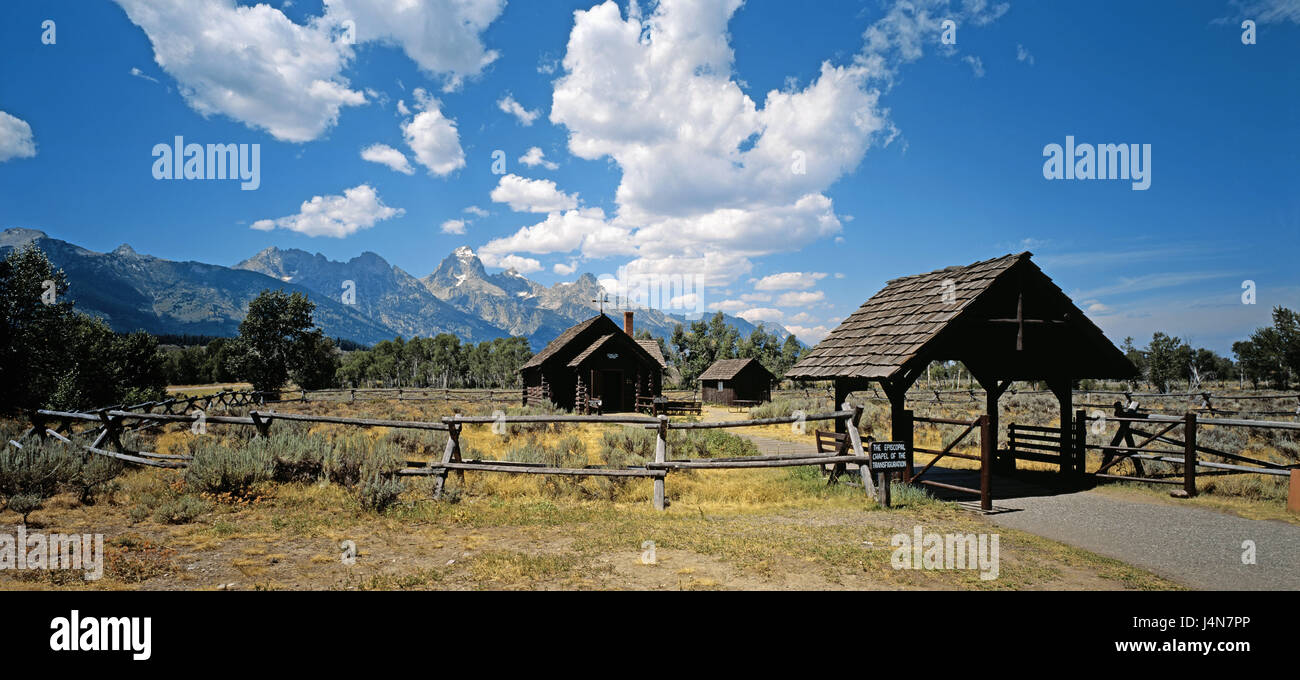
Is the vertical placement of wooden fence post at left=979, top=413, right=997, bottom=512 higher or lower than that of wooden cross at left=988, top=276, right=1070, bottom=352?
lower

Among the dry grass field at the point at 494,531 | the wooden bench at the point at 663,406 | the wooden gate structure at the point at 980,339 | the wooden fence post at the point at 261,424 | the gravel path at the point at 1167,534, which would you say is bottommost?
the wooden bench at the point at 663,406

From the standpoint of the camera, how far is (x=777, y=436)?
73.9ft

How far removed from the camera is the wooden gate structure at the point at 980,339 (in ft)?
32.9

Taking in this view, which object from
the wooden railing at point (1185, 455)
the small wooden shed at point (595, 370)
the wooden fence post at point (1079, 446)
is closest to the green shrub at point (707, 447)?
the wooden fence post at point (1079, 446)

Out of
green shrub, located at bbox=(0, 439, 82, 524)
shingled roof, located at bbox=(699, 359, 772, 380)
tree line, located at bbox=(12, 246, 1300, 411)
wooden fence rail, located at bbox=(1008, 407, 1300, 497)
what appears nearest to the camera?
green shrub, located at bbox=(0, 439, 82, 524)

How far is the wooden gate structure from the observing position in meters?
10.0

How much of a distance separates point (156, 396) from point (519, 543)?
1563 inches

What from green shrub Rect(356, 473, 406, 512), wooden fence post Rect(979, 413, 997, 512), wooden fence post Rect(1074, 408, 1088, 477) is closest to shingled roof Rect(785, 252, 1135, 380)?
wooden fence post Rect(1074, 408, 1088, 477)

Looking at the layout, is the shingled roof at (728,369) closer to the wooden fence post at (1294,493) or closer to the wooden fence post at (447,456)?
the wooden fence post at (1294,493)

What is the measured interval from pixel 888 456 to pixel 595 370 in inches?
896

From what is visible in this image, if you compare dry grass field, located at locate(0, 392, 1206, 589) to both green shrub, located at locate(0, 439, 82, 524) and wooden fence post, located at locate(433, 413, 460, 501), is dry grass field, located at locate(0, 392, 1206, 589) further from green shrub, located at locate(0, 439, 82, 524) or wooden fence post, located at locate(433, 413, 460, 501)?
green shrub, located at locate(0, 439, 82, 524)

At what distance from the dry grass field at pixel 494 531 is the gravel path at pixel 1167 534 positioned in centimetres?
56

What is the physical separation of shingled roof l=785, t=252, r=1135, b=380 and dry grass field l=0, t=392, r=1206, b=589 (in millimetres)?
2483
